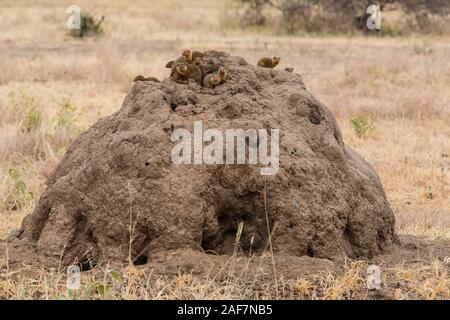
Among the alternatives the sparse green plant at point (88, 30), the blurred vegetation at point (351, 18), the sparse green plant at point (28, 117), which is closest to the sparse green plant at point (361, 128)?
the sparse green plant at point (28, 117)

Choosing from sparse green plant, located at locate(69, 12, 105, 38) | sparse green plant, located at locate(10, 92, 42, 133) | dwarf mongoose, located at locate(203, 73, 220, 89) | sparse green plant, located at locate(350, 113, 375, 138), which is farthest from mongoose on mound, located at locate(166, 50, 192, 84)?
sparse green plant, located at locate(69, 12, 105, 38)

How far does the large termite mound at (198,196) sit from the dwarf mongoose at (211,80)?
30 millimetres

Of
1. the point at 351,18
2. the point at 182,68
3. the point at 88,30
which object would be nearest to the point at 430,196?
the point at 182,68

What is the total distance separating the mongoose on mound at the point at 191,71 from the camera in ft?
15.3

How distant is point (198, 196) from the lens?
4.22 m

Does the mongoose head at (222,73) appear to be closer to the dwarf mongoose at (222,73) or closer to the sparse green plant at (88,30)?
the dwarf mongoose at (222,73)

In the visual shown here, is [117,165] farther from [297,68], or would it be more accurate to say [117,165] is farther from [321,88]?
[297,68]

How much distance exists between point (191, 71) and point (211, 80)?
143 millimetres

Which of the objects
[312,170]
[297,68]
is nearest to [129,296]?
[312,170]

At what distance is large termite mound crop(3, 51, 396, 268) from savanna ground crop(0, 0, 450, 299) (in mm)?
225

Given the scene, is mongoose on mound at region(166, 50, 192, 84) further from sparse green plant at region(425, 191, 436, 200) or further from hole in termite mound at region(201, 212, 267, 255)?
sparse green plant at region(425, 191, 436, 200)

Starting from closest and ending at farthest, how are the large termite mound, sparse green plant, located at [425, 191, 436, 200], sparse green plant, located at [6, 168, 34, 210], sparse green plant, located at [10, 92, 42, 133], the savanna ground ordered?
the savanna ground, the large termite mound, sparse green plant, located at [6, 168, 34, 210], sparse green plant, located at [425, 191, 436, 200], sparse green plant, located at [10, 92, 42, 133]

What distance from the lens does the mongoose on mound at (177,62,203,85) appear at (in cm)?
468
